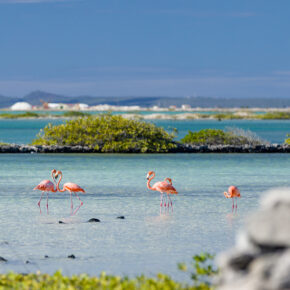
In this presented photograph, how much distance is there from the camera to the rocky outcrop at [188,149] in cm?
3102

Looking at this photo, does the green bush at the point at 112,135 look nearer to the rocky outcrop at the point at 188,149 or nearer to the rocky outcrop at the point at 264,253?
the rocky outcrop at the point at 188,149

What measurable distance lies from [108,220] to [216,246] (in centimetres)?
291

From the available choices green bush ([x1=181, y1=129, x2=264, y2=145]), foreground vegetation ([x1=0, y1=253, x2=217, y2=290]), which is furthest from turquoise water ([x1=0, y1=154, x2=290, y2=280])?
green bush ([x1=181, y1=129, x2=264, y2=145])

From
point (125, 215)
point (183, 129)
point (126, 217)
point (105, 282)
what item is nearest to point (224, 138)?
point (125, 215)

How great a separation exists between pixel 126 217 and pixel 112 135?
18652 millimetres

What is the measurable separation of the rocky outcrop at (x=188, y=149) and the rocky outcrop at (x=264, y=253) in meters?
26.1

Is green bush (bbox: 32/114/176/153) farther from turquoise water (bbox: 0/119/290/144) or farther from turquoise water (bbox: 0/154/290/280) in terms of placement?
turquoise water (bbox: 0/154/290/280)

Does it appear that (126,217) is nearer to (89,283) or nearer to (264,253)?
(89,283)

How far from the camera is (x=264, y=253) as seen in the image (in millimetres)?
4758

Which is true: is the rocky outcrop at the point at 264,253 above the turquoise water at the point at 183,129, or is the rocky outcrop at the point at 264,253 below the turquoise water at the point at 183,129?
below

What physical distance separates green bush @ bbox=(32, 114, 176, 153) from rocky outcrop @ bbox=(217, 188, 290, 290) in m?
25.8

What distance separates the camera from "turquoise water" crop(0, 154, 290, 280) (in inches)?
360

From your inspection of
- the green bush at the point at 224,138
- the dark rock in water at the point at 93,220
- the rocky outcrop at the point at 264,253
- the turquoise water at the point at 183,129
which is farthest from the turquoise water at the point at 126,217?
the turquoise water at the point at 183,129

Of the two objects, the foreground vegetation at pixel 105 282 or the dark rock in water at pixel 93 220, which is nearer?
the foreground vegetation at pixel 105 282
